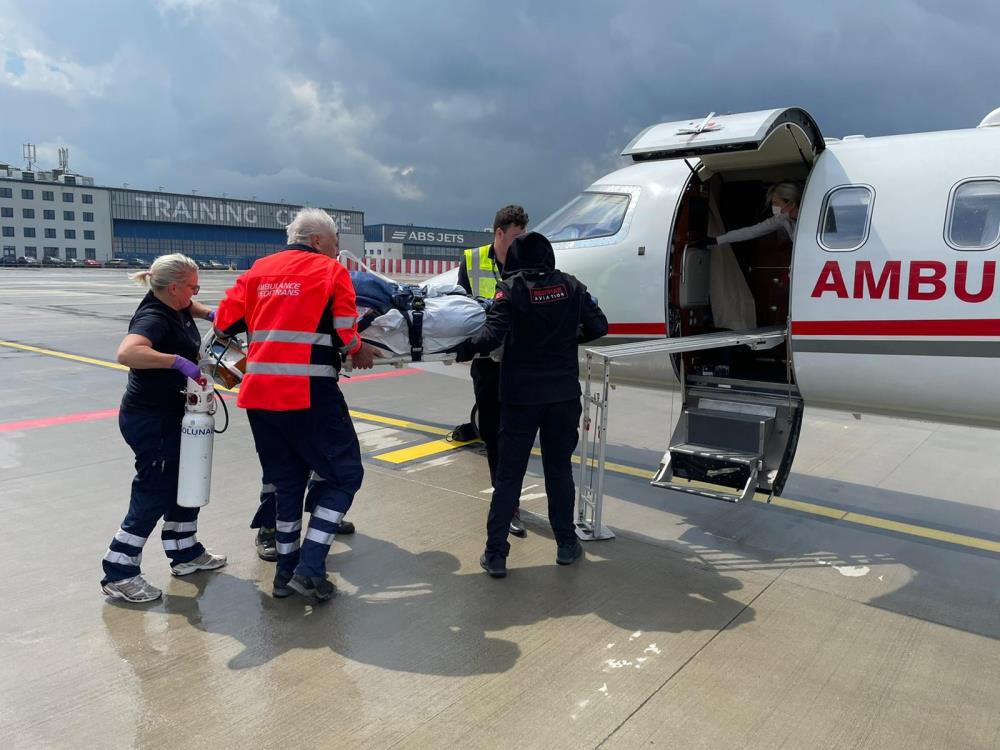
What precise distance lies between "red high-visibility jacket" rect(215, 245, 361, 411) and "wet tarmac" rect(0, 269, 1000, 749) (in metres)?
1.33

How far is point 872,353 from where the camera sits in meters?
5.35

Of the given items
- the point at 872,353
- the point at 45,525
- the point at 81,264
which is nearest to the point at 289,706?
the point at 45,525

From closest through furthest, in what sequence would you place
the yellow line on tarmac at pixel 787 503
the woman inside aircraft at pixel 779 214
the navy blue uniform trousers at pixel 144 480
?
1. the navy blue uniform trousers at pixel 144 480
2. the yellow line on tarmac at pixel 787 503
3. the woman inside aircraft at pixel 779 214

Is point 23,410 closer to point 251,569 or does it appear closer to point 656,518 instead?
point 251,569

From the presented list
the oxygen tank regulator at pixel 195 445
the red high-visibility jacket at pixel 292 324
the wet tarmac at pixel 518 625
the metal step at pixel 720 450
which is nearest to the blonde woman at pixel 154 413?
the oxygen tank regulator at pixel 195 445

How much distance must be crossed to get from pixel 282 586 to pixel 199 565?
2.30 feet

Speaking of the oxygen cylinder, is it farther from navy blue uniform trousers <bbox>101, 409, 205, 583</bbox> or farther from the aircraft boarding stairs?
the aircraft boarding stairs

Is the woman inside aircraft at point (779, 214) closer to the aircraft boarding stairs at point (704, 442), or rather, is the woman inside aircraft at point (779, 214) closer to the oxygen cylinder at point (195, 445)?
the aircraft boarding stairs at point (704, 442)

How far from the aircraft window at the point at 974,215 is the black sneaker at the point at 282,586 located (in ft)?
16.1

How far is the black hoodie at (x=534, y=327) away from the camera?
4.64m

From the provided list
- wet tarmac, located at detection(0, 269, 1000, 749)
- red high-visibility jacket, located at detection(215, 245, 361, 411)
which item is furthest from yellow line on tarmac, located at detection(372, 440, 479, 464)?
red high-visibility jacket, located at detection(215, 245, 361, 411)

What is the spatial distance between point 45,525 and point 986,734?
19.6ft

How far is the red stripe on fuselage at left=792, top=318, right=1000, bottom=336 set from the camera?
495 cm

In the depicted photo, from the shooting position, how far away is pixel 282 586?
4492 millimetres
